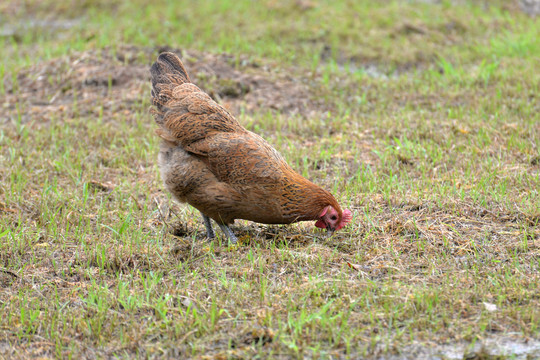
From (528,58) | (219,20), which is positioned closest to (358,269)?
(528,58)

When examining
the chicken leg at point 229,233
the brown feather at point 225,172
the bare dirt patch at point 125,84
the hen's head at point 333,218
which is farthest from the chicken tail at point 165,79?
the bare dirt patch at point 125,84

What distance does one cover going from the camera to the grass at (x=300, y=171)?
3.75 metres

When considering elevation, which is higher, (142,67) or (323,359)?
(142,67)

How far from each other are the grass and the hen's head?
14 centimetres

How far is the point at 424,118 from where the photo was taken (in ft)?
25.0

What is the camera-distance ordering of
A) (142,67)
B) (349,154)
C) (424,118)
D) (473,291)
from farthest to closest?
(142,67) → (424,118) → (349,154) → (473,291)

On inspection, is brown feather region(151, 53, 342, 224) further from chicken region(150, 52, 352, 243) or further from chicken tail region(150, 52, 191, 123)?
chicken tail region(150, 52, 191, 123)

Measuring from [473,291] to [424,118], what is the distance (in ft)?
13.0

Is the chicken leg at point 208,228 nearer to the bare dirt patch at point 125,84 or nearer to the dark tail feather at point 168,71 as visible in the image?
the dark tail feather at point 168,71

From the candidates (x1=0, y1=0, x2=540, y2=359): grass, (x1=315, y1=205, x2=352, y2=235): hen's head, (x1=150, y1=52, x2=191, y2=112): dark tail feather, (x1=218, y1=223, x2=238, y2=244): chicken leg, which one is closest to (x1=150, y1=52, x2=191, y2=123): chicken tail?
(x1=150, y1=52, x2=191, y2=112): dark tail feather

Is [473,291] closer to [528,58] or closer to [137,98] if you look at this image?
[137,98]

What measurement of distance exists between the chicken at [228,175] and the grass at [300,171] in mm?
275

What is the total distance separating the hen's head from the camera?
484 centimetres

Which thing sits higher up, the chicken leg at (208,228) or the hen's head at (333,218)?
the hen's head at (333,218)
